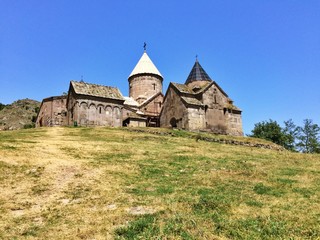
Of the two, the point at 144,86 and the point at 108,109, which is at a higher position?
the point at 144,86

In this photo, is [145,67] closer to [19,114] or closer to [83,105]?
[83,105]

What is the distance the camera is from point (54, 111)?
41781mm

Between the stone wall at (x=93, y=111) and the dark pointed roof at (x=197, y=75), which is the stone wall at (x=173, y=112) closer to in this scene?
the dark pointed roof at (x=197, y=75)

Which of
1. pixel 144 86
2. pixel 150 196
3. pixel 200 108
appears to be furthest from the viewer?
pixel 144 86

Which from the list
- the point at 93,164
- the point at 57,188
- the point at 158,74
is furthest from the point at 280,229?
the point at 158,74

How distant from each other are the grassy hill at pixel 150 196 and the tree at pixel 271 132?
3743 centimetres

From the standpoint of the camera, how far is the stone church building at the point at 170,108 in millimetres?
34656

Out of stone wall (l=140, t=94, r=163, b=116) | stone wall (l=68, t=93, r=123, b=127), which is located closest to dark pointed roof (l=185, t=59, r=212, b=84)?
stone wall (l=140, t=94, r=163, b=116)

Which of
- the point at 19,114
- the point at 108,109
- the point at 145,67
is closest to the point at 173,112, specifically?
the point at 108,109

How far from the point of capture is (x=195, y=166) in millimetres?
14781

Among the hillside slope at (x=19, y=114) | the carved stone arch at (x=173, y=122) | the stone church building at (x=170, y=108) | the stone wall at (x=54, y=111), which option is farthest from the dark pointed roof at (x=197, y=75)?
the hillside slope at (x=19, y=114)

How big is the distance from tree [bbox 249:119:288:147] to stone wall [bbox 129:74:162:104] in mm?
19213

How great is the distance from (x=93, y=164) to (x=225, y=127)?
2523cm

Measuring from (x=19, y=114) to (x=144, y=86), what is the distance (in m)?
26.4
